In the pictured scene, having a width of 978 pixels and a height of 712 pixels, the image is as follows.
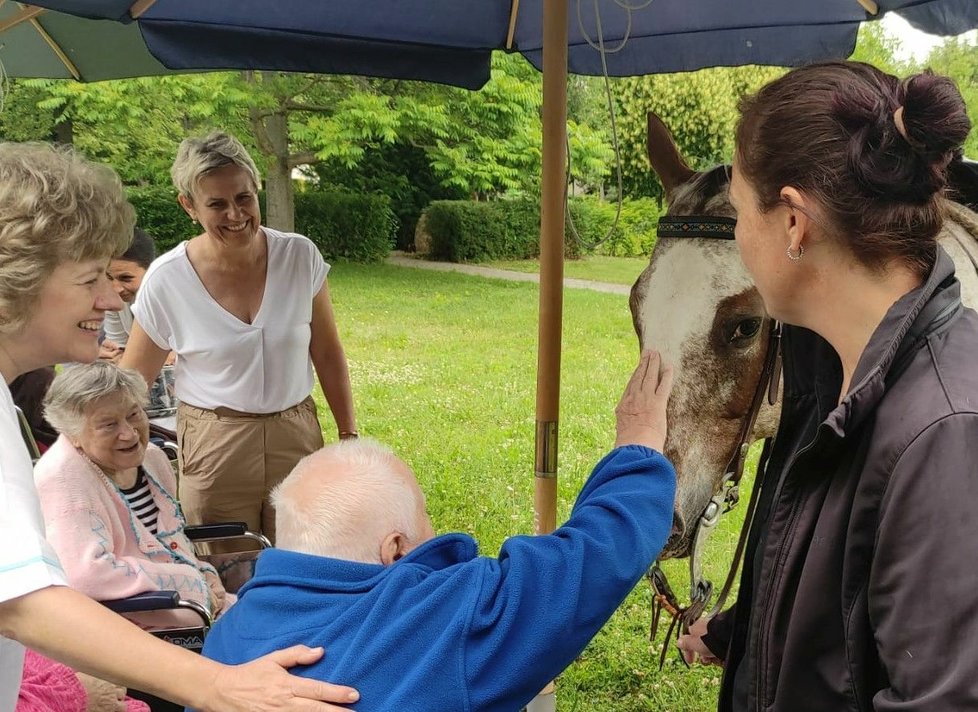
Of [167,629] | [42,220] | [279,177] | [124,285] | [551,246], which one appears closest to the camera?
[42,220]

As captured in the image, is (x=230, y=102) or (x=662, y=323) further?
(x=230, y=102)

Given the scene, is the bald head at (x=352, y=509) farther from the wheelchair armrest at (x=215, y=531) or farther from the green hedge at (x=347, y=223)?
the green hedge at (x=347, y=223)

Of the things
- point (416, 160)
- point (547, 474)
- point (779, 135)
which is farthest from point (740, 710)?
point (416, 160)

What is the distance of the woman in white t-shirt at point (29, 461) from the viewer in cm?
115

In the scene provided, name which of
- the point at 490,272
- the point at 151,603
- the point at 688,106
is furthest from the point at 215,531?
the point at 490,272

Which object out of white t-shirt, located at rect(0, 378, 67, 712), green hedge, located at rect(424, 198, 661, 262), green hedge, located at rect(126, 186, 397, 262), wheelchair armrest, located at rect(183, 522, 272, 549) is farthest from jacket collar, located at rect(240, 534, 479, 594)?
green hedge, located at rect(424, 198, 661, 262)

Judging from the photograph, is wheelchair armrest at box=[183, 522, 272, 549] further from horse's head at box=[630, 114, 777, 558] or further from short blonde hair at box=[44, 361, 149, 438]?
horse's head at box=[630, 114, 777, 558]

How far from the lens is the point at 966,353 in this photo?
1033 mm

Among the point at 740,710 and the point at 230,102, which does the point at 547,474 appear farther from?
the point at 230,102

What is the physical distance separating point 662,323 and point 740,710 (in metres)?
1.00

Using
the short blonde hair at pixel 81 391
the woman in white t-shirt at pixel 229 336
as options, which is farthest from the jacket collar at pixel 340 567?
the woman in white t-shirt at pixel 229 336

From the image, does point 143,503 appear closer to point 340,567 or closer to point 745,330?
point 340,567

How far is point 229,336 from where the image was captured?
9.91 ft

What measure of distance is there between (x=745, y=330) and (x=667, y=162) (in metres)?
0.64
